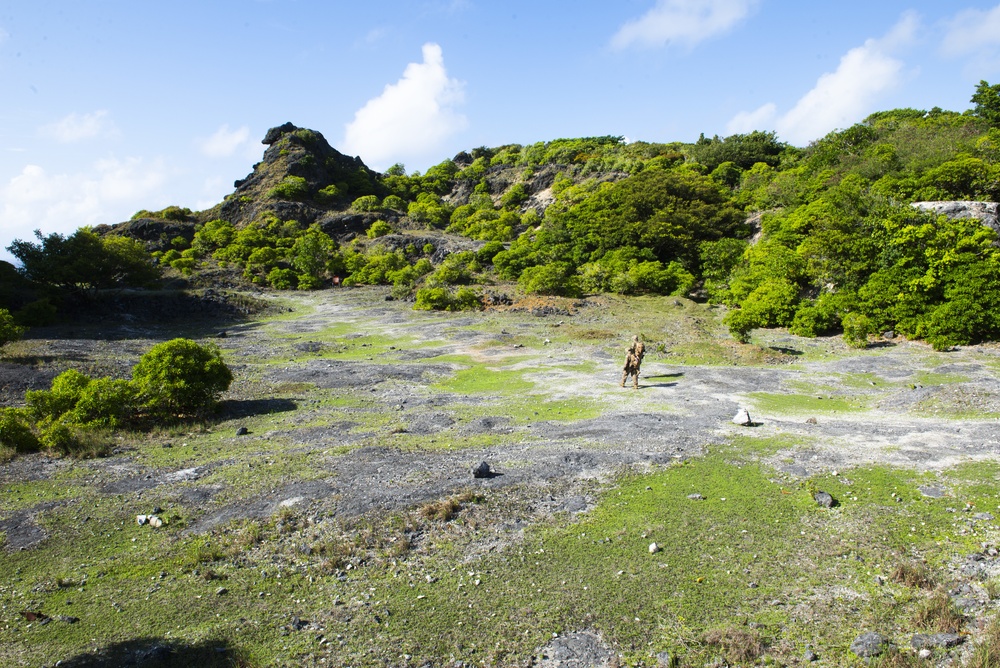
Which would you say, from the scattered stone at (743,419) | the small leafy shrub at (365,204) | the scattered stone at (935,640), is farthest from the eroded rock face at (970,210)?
the small leafy shrub at (365,204)

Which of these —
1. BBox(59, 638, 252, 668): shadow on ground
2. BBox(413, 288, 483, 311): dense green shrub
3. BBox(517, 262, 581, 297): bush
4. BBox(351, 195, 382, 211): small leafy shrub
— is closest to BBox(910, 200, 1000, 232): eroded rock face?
BBox(517, 262, 581, 297): bush

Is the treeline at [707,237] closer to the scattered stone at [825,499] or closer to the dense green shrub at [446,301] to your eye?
the dense green shrub at [446,301]

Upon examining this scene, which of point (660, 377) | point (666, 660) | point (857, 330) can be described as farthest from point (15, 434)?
point (857, 330)

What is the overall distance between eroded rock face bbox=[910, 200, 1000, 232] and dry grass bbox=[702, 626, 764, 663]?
1322 inches

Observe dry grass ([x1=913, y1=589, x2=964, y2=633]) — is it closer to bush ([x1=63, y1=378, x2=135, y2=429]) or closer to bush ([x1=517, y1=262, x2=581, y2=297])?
bush ([x1=63, y1=378, x2=135, y2=429])

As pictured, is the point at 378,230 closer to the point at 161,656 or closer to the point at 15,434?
the point at 15,434

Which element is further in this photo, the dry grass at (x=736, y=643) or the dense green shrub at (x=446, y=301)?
the dense green shrub at (x=446, y=301)

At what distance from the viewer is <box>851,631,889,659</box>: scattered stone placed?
6.59 m

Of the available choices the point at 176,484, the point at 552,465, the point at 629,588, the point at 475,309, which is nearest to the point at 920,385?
the point at 552,465

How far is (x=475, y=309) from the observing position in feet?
140

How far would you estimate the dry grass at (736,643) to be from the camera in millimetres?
6621

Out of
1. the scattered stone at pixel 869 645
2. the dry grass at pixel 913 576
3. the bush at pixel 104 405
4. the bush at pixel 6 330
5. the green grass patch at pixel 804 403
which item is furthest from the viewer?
the bush at pixel 6 330

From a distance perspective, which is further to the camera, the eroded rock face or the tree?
the tree

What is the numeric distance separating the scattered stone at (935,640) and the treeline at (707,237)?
22.0 m
